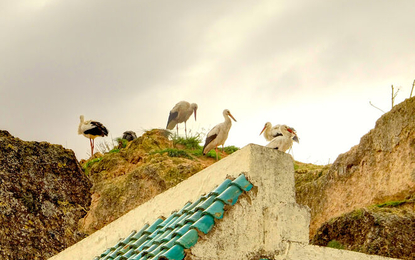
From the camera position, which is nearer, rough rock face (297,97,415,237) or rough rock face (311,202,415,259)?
rough rock face (311,202,415,259)

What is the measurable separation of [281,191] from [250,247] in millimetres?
630

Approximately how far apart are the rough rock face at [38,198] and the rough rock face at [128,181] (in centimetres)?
31

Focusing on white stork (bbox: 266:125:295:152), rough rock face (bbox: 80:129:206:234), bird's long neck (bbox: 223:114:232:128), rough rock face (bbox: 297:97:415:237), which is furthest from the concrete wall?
bird's long neck (bbox: 223:114:232:128)

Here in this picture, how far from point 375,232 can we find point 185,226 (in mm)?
→ 3574

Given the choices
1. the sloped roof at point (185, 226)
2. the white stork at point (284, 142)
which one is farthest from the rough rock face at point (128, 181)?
the sloped roof at point (185, 226)

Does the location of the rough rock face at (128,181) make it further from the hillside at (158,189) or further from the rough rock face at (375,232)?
the rough rock face at (375,232)

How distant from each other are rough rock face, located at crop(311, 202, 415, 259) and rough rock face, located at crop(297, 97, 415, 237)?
0.95 m

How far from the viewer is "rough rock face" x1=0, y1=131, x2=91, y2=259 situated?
44.5ft

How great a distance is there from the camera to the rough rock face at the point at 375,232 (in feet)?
27.9

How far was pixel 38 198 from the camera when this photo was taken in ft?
47.8

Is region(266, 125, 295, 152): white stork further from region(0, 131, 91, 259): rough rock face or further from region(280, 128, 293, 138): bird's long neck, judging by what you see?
region(0, 131, 91, 259): rough rock face

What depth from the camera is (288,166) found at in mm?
6363

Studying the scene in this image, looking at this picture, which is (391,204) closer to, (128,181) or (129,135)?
(128,181)

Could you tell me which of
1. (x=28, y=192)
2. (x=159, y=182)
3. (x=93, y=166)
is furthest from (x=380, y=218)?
(x=93, y=166)
